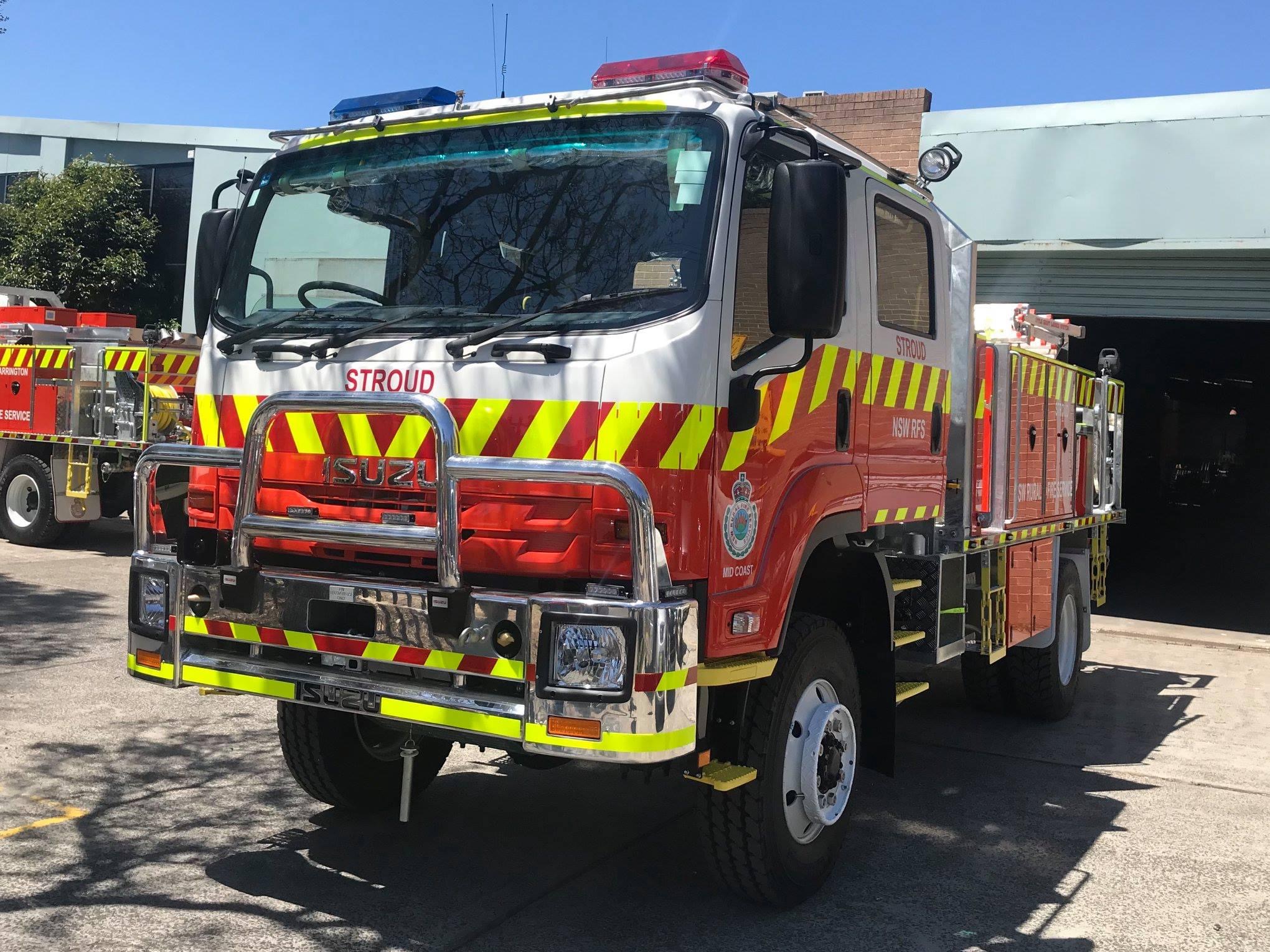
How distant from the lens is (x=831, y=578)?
15.9ft

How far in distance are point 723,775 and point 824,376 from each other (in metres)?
1.45

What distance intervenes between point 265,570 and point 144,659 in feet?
1.97

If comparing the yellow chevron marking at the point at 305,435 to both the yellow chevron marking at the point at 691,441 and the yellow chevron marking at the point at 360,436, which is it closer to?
the yellow chevron marking at the point at 360,436

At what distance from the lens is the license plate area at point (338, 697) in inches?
152

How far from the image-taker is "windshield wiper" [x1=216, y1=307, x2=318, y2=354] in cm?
443

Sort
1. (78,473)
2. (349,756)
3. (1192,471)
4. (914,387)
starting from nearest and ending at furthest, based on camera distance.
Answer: (349,756) < (914,387) < (78,473) < (1192,471)

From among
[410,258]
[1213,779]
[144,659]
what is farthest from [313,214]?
[1213,779]

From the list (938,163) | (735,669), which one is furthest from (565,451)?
(938,163)

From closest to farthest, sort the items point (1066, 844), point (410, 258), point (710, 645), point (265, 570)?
point (710, 645), point (265, 570), point (410, 258), point (1066, 844)

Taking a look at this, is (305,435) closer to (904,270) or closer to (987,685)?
(904,270)

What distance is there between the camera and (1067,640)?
7996 mm

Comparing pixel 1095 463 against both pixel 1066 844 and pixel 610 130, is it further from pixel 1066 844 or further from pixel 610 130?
pixel 610 130

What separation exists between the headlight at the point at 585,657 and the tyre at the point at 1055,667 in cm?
474

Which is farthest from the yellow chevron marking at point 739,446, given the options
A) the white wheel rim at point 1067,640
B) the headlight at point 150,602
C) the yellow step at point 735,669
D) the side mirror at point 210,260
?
the white wheel rim at point 1067,640
